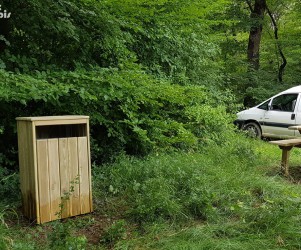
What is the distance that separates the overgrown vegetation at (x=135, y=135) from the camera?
3123 millimetres

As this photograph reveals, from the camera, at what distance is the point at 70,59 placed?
5.14 meters

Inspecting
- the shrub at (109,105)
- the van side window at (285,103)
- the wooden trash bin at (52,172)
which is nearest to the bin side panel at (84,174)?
the wooden trash bin at (52,172)

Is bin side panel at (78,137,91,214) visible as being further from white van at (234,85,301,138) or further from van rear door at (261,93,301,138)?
van rear door at (261,93,301,138)

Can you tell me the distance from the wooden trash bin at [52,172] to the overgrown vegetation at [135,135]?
0.49 ft

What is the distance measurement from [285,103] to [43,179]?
8669 mm

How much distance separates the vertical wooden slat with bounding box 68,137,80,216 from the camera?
11.1ft

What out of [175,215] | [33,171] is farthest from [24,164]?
[175,215]

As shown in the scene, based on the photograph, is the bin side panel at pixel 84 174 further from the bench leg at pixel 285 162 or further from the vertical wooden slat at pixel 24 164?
the bench leg at pixel 285 162

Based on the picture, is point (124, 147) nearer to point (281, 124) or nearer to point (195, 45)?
point (195, 45)

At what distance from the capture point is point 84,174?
3.49m

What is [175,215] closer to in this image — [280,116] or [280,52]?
[280,116]

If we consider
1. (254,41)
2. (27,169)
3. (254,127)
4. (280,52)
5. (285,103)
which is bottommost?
(254,127)

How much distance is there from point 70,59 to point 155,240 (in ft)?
10.8

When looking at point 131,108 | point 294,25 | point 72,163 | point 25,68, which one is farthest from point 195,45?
point 294,25
